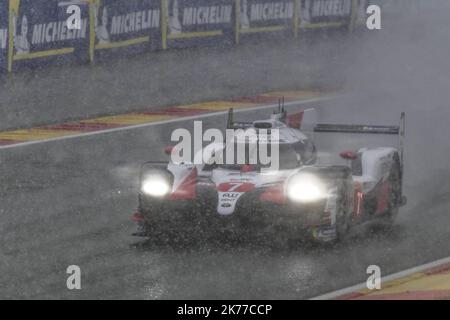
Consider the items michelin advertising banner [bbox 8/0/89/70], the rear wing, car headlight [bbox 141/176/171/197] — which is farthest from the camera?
A: michelin advertising banner [bbox 8/0/89/70]

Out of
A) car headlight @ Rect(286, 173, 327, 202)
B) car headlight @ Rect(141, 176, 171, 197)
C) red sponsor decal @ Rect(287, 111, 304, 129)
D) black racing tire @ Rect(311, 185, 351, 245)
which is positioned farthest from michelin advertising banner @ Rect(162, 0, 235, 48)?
car headlight @ Rect(286, 173, 327, 202)

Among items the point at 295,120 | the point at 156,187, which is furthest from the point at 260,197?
the point at 295,120

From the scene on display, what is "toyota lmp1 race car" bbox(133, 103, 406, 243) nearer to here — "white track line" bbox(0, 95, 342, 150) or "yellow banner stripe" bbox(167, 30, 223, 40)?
"white track line" bbox(0, 95, 342, 150)

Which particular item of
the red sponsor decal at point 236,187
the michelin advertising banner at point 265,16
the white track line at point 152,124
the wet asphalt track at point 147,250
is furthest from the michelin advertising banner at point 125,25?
the red sponsor decal at point 236,187

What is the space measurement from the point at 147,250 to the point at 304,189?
1.94 metres

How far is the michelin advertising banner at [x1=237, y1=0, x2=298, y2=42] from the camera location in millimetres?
31219

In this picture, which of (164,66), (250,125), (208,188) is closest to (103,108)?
(164,66)

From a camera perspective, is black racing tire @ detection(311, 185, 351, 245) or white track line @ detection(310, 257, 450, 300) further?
black racing tire @ detection(311, 185, 351, 245)

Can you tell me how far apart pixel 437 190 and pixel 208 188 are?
5089 mm

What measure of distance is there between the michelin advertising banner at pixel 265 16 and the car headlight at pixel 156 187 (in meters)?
17.4

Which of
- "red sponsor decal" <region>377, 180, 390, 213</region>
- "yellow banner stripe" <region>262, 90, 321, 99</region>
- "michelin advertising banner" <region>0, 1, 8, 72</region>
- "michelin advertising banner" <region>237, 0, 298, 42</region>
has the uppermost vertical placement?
"michelin advertising banner" <region>237, 0, 298, 42</region>

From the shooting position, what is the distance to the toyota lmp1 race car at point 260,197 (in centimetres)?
1351

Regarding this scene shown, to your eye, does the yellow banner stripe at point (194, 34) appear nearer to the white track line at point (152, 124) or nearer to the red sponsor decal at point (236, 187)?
the white track line at point (152, 124)
